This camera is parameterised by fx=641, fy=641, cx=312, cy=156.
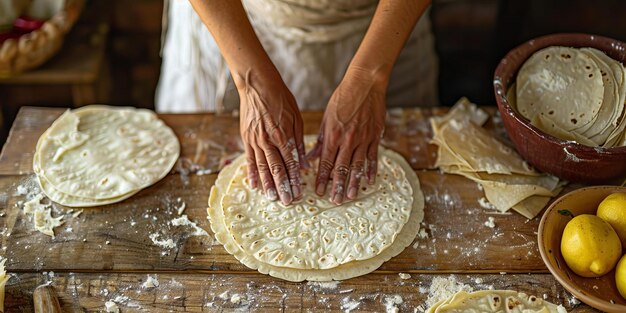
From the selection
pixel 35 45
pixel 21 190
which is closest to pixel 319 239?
pixel 21 190

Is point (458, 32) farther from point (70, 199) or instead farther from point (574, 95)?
point (70, 199)

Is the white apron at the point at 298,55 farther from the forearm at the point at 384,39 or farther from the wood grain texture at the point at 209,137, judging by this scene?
the forearm at the point at 384,39

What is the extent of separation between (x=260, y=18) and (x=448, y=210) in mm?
893

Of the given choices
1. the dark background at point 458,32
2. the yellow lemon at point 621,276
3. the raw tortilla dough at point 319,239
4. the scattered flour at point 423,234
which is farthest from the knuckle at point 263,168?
the dark background at point 458,32

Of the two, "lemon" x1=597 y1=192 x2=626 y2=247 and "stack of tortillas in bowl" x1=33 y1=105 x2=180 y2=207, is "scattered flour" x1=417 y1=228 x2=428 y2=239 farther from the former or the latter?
"stack of tortillas in bowl" x1=33 y1=105 x2=180 y2=207

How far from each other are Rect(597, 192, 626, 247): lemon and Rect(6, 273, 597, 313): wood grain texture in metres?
0.20

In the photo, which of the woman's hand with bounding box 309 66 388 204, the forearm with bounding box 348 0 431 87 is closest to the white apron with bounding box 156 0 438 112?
the forearm with bounding box 348 0 431 87

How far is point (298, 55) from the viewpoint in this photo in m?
2.16

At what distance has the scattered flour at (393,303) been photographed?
4.95 feet

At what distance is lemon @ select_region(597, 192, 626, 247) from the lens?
1555 mm

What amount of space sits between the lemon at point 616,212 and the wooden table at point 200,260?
7.3 inches

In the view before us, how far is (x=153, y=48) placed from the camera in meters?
3.55

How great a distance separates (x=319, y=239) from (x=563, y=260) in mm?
602

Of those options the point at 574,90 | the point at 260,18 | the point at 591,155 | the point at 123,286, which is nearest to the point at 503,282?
the point at 591,155
